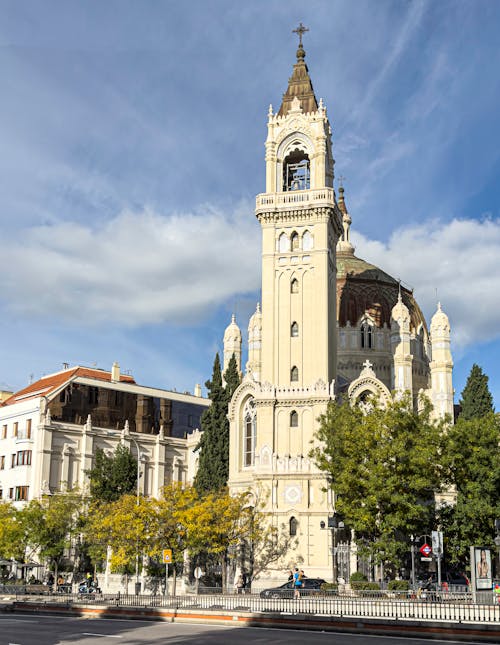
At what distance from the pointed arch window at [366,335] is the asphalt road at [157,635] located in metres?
59.7

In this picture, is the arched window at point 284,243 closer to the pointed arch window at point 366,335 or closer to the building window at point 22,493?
the pointed arch window at point 366,335

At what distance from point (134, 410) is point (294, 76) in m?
40.0

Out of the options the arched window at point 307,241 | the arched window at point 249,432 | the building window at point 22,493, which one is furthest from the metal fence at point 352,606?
the building window at point 22,493

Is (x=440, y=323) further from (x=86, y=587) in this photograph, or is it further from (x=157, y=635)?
(x=157, y=635)

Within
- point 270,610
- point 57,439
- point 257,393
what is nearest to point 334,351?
point 257,393

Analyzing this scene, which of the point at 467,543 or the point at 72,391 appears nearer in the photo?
the point at 467,543

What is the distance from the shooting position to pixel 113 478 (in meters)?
71.1

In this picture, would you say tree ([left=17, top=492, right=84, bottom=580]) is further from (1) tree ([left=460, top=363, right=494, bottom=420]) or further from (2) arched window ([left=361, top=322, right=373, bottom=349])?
(2) arched window ([left=361, top=322, right=373, bottom=349])

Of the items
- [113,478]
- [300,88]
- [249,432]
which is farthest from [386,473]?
[300,88]

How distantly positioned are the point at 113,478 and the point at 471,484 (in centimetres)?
3387

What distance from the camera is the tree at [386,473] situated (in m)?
47.0

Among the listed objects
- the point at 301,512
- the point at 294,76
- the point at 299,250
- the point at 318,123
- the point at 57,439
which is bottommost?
the point at 301,512

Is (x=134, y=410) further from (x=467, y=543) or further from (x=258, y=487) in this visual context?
(x=467, y=543)

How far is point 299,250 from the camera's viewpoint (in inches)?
2650
